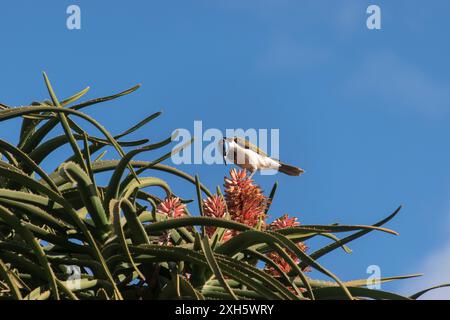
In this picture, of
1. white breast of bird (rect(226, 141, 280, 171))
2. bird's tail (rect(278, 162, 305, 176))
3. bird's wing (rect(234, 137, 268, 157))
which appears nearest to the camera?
white breast of bird (rect(226, 141, 280, 171))

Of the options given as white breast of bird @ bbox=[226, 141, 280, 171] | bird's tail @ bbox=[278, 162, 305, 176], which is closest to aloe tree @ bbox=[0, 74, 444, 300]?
white breast of bird @ bbox=[226, 141, 280, 171]

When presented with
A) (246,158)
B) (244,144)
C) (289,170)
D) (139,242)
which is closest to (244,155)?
(246,158)

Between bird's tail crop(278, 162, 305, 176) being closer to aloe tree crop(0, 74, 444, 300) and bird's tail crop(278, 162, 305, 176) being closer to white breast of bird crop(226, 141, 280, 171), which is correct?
white breast of bird crop(226, 141, 280, 171)

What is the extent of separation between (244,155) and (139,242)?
2.96m

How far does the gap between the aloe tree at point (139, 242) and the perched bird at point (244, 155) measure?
2244 mm

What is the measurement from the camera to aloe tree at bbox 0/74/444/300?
3490 millimetres

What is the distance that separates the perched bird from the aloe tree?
2.24m

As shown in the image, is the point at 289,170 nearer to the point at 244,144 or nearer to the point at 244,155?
the point at 244,144

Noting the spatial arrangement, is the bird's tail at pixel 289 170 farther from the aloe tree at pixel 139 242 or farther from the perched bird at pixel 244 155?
the aloe tree at pixel 139 242

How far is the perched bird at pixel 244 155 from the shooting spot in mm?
6608

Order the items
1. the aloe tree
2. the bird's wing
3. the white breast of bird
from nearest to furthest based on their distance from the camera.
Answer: the aloe tree, the white breast of bird, the bird's wing

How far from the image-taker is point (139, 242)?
12.5 feet
